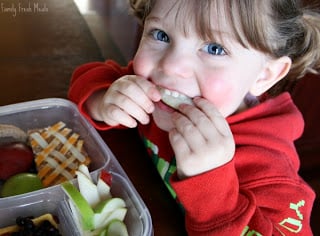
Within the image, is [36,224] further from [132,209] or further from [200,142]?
[200,142]

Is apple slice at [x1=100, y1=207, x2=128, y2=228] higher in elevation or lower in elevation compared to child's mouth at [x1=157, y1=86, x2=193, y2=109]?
lower

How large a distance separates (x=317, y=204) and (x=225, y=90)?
0.78 meters

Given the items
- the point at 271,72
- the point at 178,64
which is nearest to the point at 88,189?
the point at 178,64

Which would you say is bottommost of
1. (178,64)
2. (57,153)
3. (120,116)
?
(57,153)

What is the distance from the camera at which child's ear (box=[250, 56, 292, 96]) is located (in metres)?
0.72

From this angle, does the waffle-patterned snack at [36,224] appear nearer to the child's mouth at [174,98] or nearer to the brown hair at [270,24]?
the child's mouth at [174,98]

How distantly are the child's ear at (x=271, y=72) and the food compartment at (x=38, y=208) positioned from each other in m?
0.38

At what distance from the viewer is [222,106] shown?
0.67 m

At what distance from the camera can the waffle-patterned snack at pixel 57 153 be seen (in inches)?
28.8

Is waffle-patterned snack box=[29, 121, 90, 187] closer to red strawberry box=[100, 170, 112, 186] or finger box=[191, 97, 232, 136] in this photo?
red strawberry box=[100, 170, 112, 186]

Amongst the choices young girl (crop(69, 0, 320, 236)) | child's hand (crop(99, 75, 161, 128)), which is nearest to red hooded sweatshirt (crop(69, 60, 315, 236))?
young girl (crop(69, 0, 320, 236))

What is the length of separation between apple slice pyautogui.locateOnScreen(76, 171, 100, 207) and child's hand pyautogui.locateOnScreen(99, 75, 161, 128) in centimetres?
11

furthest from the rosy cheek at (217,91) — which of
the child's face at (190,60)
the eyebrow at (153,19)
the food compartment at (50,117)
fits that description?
the food compartment at (50,117)

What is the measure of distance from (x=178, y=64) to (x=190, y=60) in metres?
0.02
